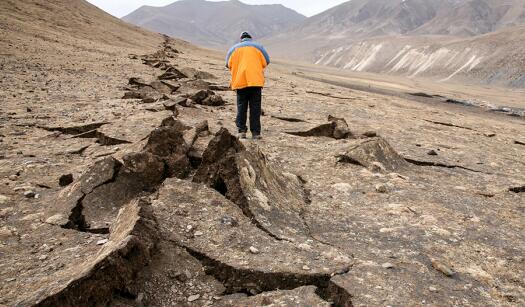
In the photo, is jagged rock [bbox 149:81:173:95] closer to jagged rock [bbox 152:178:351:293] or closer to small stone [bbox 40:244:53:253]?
jagged rock [bbox 152:178:351:293]

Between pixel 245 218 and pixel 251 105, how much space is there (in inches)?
133

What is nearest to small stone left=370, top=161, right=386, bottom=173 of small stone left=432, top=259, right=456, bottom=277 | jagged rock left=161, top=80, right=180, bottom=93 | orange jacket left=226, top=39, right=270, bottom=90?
orange jacket left=226, top=39, right=270, bottom=90

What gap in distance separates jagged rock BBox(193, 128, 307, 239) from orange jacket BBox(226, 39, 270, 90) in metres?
2.35

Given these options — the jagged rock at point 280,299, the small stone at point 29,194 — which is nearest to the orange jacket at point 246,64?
the small stone at point 29,194

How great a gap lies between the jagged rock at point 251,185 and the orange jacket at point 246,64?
2.35 meters

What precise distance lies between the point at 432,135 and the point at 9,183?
7.41 metres

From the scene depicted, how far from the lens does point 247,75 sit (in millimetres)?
6508

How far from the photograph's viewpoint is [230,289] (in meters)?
2.89

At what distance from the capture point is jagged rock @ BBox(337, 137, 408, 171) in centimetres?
575

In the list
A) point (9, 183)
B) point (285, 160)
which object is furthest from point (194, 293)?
point (285, 160)

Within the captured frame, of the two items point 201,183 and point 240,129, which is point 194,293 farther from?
point 240,129

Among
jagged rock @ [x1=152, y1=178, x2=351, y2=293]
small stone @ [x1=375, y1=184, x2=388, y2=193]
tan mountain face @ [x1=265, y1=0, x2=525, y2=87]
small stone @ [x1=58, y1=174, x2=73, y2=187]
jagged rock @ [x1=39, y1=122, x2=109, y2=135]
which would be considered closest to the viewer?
jagged rock @ [x1=152, y1=178, x2=351, y2=293]

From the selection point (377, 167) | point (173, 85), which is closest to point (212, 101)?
point (173, 85)

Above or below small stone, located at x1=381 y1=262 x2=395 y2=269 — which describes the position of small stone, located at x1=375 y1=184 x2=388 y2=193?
above
